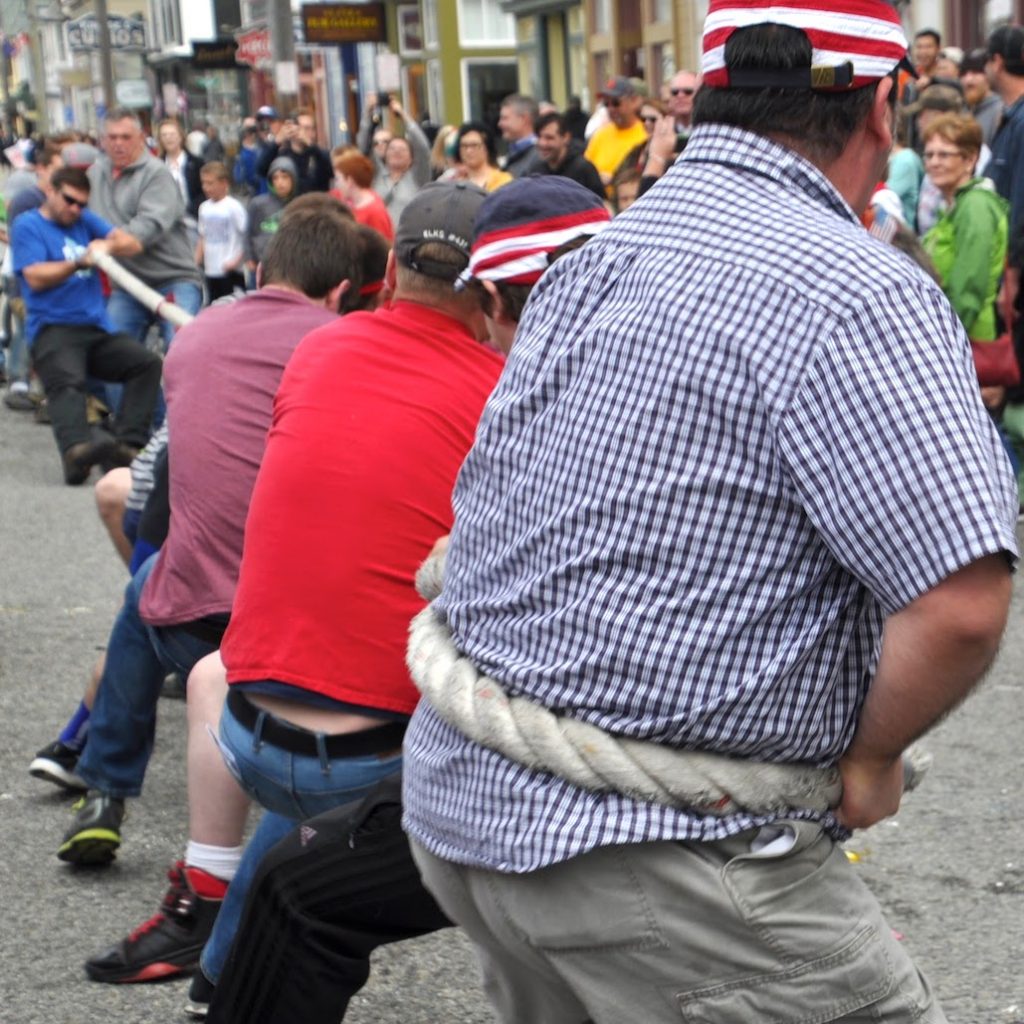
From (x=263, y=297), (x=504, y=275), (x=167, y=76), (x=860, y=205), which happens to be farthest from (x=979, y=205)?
(x=167, y=76)

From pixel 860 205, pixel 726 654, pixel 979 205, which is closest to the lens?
pixel 726 654

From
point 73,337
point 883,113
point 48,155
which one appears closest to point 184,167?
point 48,155

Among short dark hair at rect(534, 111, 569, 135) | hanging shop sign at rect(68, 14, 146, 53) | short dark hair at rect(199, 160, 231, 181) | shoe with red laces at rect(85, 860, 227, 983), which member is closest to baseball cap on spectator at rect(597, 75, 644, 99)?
short dark hair at rect(534, 111, 569, 135)

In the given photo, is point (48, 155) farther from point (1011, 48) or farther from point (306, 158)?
point (1011, 48)

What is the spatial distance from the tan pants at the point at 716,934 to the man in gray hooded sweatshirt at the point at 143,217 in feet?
32.2

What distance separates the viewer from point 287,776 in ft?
10.2

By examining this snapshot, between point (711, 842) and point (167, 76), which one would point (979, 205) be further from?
point (167, 76)

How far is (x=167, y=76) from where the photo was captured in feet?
259

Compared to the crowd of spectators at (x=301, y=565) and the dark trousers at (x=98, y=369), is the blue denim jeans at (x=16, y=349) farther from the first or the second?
the crowd of spectators at (x=301, y=565)

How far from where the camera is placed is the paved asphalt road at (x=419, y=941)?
3982mm

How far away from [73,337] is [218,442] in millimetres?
6827

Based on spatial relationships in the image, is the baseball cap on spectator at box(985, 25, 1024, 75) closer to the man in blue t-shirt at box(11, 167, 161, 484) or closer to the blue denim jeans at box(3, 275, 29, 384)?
the man in blue t-shirt at box(11, 167, 161, 484)

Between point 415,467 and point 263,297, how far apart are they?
1.25 meters

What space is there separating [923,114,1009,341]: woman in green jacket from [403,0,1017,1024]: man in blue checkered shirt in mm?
6367
